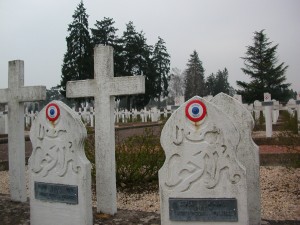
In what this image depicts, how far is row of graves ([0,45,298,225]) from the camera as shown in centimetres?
297

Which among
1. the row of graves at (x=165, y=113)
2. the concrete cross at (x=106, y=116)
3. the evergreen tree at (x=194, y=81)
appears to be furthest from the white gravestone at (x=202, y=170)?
the evergreen tree at (x=194, y=81)

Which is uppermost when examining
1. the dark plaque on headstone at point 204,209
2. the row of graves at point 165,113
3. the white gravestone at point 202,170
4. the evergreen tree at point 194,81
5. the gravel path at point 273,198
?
the evergreen tree at point 194,81

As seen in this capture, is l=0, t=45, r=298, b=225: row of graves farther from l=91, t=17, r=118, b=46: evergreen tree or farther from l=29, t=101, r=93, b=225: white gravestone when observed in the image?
l=91, t=17, r=118, b=46: evergreen tree

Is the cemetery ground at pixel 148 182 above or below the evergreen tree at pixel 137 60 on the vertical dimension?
below

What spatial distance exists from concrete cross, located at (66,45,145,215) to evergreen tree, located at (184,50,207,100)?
4877 centimetres

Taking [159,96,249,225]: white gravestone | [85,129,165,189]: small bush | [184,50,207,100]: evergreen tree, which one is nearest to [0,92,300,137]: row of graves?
[85,129,165,189]: small bush

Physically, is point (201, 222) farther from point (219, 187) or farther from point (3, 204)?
point (3, 204)

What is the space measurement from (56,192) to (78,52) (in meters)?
37.5

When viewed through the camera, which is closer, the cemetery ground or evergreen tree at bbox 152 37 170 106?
the cemetery ground

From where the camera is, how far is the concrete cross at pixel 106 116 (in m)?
4.18

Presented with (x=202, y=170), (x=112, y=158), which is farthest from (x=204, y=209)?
(x=112, y=158)

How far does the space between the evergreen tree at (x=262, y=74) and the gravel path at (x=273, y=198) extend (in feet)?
119

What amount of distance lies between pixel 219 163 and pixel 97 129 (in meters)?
1.84

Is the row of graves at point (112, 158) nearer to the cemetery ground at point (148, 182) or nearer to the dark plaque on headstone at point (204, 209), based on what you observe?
the dark plaque on headstone at point (204, 209)
